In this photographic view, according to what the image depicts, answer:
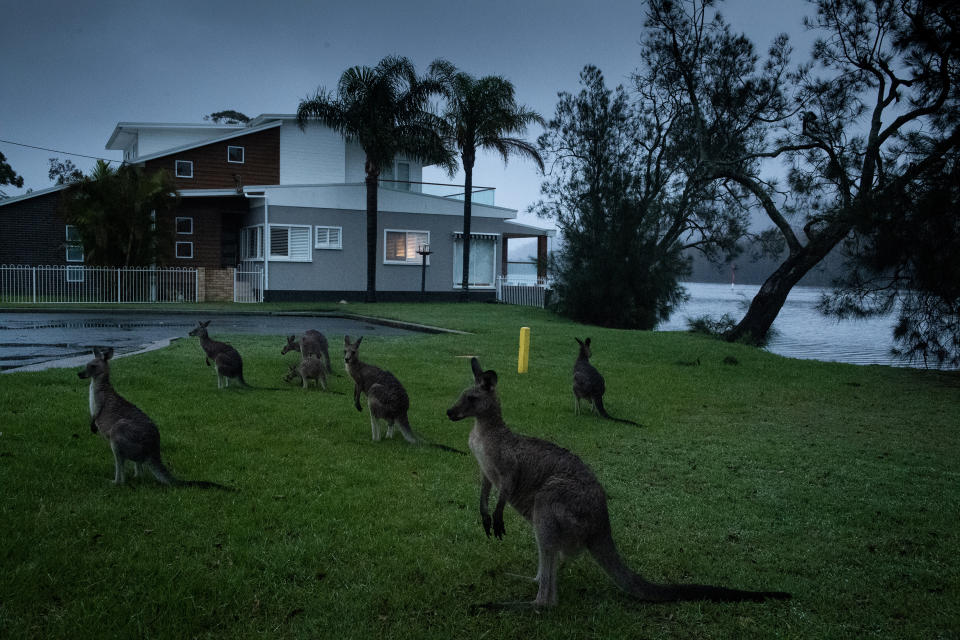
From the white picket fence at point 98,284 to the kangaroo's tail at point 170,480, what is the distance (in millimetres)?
25751

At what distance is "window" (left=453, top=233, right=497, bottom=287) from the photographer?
36.8 m

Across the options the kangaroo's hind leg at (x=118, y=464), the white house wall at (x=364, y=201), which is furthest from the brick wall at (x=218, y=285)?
the kangaroo's hind leg at (x=118, y=464)

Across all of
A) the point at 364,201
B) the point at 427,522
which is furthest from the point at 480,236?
the point at 427,522

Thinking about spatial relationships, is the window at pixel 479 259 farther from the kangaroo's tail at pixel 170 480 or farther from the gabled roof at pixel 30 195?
the kangaroo's tail at pixel 170 480

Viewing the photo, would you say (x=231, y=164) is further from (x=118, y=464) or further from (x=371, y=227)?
(x=118, y=464)

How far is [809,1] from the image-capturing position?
18078 mm

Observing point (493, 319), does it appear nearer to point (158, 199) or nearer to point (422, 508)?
point (158, 199)

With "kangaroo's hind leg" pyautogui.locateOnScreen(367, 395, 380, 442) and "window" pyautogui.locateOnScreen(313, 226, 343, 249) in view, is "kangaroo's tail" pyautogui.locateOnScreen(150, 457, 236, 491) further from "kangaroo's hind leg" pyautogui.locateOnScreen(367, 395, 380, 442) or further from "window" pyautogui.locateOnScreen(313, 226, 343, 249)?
"window" pyautogui.locateOnScreen(313, 226, 343, 249)

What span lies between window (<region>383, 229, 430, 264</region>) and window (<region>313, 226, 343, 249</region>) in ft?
7.74

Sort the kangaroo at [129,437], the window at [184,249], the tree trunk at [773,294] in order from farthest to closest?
the window at [184,249] < the tree trunk at [773,294] < the kangaroo at [129,437]

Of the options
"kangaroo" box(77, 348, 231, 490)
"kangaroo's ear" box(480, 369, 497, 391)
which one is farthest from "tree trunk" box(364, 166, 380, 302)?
"kangaroo's ear" box(480, 369, 497, 391)

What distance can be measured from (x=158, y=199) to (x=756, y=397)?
85.4ft

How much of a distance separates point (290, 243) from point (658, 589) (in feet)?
100

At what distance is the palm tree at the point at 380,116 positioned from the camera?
30.6 metres
